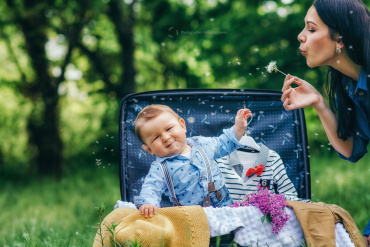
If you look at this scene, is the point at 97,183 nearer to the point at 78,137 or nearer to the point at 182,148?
the point at 78,137

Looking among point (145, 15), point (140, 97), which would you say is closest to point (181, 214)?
point (140, 97)

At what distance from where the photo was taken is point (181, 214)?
1.65 m

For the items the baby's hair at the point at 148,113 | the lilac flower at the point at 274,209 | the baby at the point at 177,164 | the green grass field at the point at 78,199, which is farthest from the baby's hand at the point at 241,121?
the green grass field at the point at 78,199

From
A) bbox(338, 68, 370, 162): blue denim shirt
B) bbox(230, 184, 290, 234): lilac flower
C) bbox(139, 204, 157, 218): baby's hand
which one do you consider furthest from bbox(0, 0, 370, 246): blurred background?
bbox(230, 184, 290, 234): lilac flower

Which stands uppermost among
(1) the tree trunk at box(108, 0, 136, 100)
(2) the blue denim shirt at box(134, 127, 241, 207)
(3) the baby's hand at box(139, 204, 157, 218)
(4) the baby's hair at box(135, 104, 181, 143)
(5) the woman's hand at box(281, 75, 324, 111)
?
(1) the tree trunk at box(108, 0, 136, 100)

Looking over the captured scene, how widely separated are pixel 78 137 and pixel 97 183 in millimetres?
1778

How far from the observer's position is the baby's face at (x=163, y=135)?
1.99 metres

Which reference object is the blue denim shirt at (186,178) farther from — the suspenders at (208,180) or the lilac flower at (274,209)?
the lilac flower at (274,209)

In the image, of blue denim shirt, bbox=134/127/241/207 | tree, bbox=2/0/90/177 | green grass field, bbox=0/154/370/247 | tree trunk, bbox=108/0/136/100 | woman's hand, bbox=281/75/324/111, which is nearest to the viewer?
woman's hand, bbox=281/75/324/111

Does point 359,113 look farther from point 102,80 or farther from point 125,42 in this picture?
point 102,80

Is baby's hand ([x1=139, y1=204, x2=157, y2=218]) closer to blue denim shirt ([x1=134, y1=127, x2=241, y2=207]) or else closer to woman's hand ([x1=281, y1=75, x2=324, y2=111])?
blue denim shirt ([x1=134, y1=127, x2=241, y2=207])

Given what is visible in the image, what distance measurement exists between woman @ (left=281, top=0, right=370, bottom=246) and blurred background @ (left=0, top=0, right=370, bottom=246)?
1.14m

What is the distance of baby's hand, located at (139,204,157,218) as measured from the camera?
1.69m

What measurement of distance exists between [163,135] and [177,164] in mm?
152
